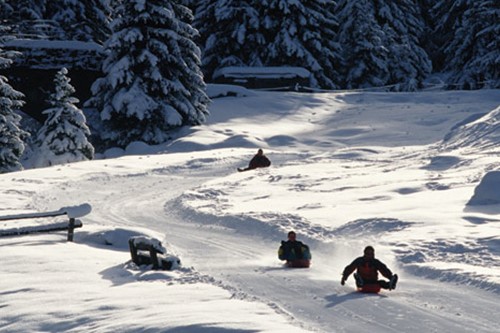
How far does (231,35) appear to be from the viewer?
47.8 metres

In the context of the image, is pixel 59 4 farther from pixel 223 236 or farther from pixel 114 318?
pixel 114 318

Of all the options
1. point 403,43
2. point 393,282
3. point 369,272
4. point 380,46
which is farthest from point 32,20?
point 393,282

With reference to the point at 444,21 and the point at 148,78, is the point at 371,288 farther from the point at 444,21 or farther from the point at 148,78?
the point at 444,21

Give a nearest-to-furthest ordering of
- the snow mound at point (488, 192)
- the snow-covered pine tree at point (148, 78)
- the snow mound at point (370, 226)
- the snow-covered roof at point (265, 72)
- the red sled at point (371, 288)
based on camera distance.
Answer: the red sled at point (371, 288) → the snow mound at point (370, 226) → the snow mound at point (488, 192) → the snow-covered pine tree at point (148, 78) → the snow-covered roof at point (265, 72)

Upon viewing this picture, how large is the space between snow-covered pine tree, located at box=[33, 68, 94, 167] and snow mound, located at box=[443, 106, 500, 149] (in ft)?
44.6

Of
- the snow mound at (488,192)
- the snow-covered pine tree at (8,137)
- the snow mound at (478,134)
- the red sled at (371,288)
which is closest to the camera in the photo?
the red sled at (371,288)

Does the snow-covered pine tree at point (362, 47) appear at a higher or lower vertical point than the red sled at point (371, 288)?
higher

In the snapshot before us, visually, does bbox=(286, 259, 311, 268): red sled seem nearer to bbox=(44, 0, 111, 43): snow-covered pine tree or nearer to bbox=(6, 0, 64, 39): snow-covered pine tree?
bbox=(6, 0, 64, 39): snow-covered pine tree

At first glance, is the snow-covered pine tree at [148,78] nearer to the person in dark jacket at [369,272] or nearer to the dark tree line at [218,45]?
the dark tree line at [218,45]

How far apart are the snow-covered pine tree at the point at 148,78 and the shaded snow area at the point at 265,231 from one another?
1.34 meters

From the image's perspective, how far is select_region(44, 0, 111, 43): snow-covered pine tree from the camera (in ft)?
148

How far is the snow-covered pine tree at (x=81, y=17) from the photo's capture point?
45.1 m

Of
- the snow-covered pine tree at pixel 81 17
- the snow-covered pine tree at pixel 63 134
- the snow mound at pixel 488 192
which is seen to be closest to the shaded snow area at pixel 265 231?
the snow mound at pixel 488 192

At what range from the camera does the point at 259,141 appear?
35.5m
